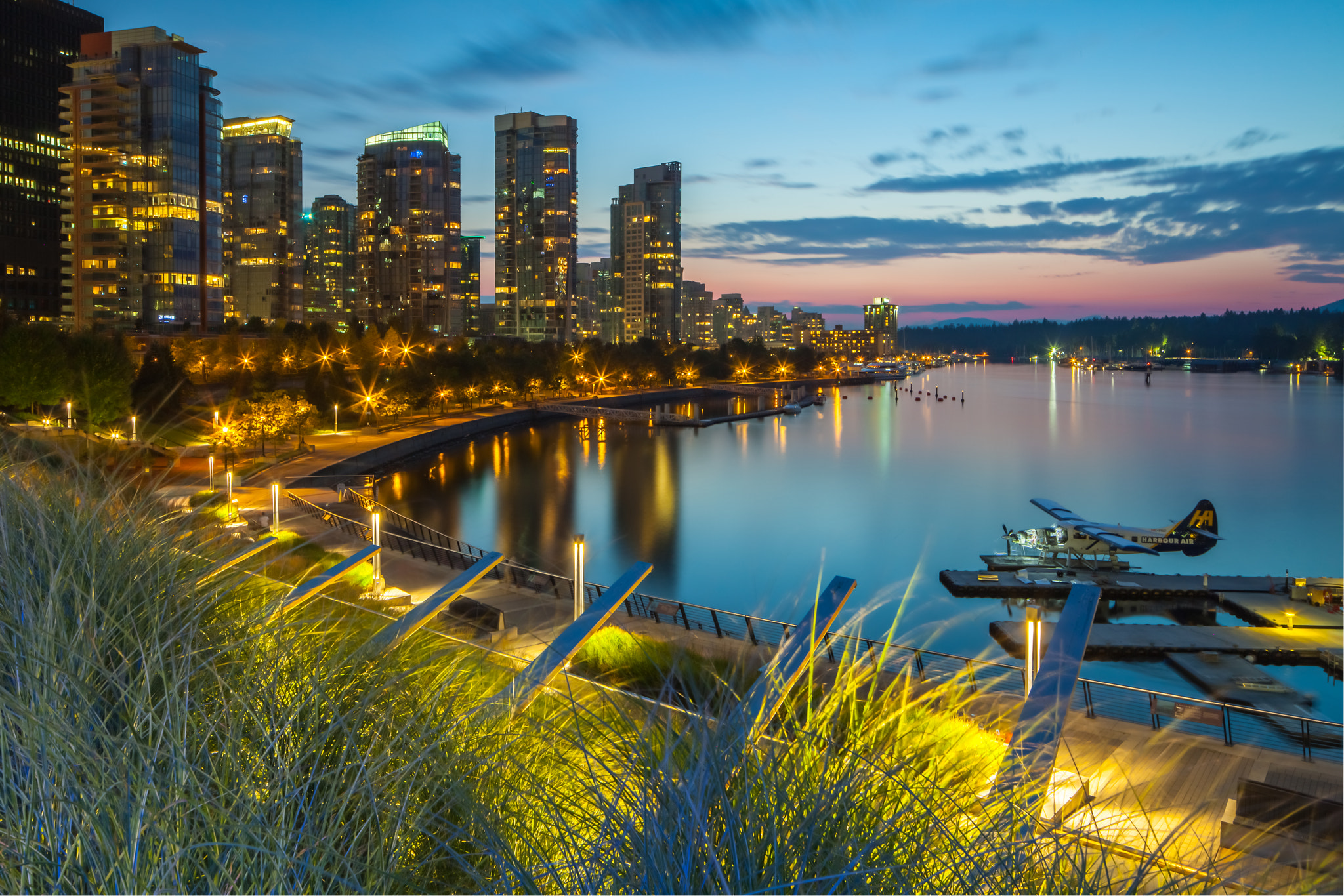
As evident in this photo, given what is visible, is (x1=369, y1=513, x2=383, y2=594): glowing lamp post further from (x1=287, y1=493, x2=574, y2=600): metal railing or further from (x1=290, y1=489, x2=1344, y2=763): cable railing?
(x1=290, y1=489, x2=1344, y2=763): cable railing

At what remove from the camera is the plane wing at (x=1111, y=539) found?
23.7m

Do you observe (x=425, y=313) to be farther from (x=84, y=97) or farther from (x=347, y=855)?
(x=347, y=855)

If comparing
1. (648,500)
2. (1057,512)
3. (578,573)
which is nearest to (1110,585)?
(1057,512)

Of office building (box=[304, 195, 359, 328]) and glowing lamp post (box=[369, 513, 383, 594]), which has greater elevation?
office building (box=[304, 195, 359, 328])

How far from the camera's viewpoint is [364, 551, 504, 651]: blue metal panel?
177 inches

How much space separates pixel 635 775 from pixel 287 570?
8.21 m

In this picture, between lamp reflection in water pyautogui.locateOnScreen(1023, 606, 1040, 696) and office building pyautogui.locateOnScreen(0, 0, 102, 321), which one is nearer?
lamp reflection in water pyautogui.locateOnScreen(1023, 606, 1040, 696)

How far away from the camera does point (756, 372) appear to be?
4572 inches

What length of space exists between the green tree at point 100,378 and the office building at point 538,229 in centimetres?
13126

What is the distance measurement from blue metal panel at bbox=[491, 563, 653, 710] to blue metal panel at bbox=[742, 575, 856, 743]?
1067mm

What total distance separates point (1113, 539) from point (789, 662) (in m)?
21.8

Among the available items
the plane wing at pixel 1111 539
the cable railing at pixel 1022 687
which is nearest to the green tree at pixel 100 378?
the cable railing at pixel 1022 687

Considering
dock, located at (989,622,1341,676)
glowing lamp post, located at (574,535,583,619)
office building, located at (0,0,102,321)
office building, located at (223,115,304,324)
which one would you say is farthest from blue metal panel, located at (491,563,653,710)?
office building, located at (223,115,304,324)

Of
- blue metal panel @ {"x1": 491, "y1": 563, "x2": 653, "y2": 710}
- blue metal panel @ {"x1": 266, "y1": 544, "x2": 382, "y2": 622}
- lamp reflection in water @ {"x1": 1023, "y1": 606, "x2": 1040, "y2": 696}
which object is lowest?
lamp reflection in water @ {"x1": 1023, "y1": 606, "x2": 1040, "y2": 696}
